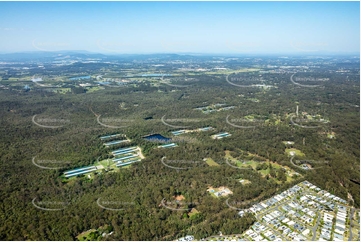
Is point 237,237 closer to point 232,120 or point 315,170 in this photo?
point 315,170

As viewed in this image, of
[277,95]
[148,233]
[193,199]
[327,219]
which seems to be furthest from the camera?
[277,95]

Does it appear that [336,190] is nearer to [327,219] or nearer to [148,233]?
[327,219]

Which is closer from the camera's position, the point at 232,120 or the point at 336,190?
the point at 336,190

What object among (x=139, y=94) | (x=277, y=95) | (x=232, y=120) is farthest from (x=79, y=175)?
(x=277, y=95)

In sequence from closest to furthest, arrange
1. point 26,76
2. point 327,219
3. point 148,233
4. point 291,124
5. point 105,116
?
point 148,233, point 327,219, point 291,124, point 105,116, point 26,76

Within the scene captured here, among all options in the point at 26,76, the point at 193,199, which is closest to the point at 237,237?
the point at 193,199

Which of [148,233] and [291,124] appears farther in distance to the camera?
[291,124]
